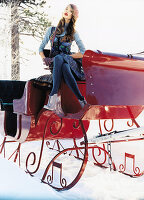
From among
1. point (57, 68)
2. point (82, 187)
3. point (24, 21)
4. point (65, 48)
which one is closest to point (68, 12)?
point (65, 48)

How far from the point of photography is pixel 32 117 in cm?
273

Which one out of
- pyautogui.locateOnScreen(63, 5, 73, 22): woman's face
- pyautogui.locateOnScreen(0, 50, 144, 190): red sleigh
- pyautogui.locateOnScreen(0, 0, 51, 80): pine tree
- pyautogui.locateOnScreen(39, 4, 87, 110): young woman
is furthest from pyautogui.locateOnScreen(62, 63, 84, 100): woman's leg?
pyautogui.locateOnScreen(0, 0, 51, 80): pine tree

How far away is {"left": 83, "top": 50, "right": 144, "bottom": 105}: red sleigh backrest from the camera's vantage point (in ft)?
6.06

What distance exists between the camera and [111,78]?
1.90 meters

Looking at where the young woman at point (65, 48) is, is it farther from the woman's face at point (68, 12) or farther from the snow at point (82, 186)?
the snow at point (82, 186)

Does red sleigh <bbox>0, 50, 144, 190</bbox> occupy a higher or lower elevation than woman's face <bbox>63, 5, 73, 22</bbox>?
lower

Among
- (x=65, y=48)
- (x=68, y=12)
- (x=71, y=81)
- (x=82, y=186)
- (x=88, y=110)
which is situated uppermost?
(x=68, y=12)

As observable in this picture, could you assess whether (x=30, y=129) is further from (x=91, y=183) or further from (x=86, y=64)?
(x=86, y=64)

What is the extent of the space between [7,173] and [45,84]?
0.94m

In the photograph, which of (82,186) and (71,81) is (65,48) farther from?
(82,186)

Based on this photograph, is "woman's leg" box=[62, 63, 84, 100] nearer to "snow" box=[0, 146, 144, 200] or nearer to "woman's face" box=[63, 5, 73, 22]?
"woman's face" box=[63, 5, 73, 22]

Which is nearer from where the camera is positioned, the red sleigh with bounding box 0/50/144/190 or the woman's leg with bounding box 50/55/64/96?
the red sleigh with bounding box 0/50/144/190

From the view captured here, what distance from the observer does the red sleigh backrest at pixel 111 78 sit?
1846 mm

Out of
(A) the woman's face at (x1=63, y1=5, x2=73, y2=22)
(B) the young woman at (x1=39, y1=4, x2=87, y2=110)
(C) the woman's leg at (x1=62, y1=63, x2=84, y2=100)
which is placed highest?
(A) the woman's face at (x1=63, y1=5, x2=73, y2=22)
